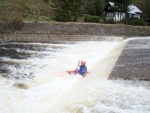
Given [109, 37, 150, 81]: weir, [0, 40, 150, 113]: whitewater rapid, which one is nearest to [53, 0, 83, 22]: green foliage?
[109, 37, 150, 81]: weir

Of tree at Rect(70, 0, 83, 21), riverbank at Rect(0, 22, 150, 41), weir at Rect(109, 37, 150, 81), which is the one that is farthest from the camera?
tree at Rect(70, 0, 83, 21)

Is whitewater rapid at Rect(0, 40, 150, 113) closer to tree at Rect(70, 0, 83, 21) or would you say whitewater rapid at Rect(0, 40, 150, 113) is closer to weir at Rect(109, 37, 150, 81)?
weir at Rect(109, 37, 150, 81)

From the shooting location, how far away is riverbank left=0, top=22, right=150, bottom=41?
2484cm

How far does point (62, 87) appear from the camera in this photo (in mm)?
9242

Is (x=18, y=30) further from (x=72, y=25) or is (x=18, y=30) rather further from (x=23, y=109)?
(x=23, y=109)

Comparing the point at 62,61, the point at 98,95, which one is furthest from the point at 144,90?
the point at 62,61

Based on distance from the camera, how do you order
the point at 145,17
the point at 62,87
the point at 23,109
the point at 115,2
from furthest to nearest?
the point at 145,17 < the point at 115,2 < the point at 62,87 < the point at 23,109

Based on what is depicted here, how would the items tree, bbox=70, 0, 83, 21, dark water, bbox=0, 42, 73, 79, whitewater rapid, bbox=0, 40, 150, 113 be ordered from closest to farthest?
whitewater rapid, bbox=0, 40, 150, 113 → dark water, bbox=0, 42, 73, 79 → tree, bbox=70, 0, 83, 21

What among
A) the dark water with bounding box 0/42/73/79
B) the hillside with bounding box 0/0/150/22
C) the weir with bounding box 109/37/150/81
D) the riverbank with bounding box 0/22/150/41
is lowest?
the dark water with bounding box 0/42/73/79

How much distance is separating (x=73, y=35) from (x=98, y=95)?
18142 millimetres

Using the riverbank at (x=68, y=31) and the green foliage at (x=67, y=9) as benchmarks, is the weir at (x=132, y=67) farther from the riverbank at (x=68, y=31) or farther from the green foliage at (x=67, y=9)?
the green foliage at (x=67, y=9)

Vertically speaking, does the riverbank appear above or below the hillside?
below

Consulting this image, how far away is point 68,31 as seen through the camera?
25.9 m

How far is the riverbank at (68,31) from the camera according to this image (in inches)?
978
